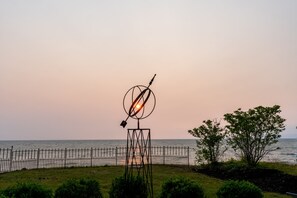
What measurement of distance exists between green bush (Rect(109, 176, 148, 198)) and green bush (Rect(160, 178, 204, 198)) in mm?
606

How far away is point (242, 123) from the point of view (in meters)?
18.3

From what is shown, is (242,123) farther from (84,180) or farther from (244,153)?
(84,180)

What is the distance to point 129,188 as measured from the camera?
7684 millimetres

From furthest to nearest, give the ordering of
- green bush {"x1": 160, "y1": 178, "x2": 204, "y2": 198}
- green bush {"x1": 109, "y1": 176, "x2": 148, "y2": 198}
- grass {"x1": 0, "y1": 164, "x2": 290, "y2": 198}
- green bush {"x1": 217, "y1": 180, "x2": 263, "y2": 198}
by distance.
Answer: grass {"x1": 0, "y1": 164, "x2": 290, "y2": 198}, green bush {"x1": 109, "y1": 176, "x2": 148, "y2": 198}, green bush {"x1": 160, "y1": 178, "x2": 204, "y2": 198}, green bush {"x1": 217, "y1": 180, "x2": 263, "y2": 198}

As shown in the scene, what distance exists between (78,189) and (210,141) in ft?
44.6

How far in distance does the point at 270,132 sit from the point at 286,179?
459 cm

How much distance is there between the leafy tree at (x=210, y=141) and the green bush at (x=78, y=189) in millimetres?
13099

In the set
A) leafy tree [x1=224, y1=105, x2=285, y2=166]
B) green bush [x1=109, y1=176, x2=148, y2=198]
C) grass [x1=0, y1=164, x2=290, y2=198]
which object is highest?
leafy tree [x1=224, y1=105, x2=285, y2=166]

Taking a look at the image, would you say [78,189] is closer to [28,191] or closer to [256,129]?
[28,191]

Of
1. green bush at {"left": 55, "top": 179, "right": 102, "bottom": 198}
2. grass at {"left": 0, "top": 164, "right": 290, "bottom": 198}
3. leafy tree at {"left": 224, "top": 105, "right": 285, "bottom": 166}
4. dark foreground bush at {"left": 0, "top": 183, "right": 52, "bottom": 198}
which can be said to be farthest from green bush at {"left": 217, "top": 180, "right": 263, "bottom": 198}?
leafy tree at {"left": 224, "top": 105, "right": 285, "bottom": 166}

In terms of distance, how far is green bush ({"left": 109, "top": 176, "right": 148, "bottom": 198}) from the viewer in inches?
302

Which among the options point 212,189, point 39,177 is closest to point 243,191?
point 212,189

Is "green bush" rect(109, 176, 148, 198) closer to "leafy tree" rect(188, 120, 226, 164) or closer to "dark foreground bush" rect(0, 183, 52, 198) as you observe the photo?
"dark foreground bush" rect(0, 183, 52, 198)

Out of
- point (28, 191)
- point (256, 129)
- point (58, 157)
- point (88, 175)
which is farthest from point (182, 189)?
point (58, 157)
